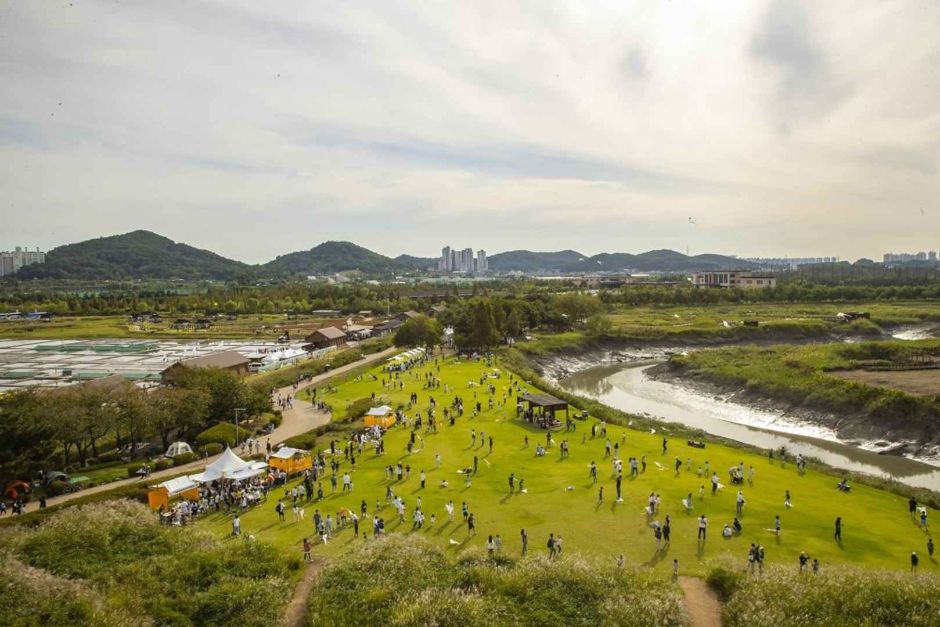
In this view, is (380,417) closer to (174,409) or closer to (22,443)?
(174,409)

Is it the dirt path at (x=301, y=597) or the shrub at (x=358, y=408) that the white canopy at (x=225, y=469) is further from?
the shrub at (x=358, y=408)

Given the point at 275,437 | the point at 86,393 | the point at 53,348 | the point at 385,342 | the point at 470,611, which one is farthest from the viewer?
the point at 53,348

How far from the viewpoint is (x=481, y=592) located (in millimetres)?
15289

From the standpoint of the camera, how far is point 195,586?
15.9m

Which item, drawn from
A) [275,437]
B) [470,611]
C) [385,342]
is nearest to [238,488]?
[275,437]

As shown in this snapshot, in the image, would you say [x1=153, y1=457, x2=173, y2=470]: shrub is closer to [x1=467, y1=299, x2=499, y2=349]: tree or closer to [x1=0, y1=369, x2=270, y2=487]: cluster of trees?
[x1=0, y1=369, x2=270, y2=487]: cluster of trees

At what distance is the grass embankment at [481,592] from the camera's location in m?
14.1

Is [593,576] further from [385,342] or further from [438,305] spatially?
[438,305]

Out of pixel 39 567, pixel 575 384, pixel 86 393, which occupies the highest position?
pixel 86 393

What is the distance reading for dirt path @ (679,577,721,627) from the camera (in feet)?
48.3

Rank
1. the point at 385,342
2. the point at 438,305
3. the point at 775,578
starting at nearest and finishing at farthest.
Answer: the point at 775,578 < the point at 385,342 < the point at 438,305

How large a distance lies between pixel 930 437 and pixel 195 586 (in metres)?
39.3

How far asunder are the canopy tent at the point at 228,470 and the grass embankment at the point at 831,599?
726 inches

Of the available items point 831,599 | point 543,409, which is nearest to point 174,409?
point 543,409
